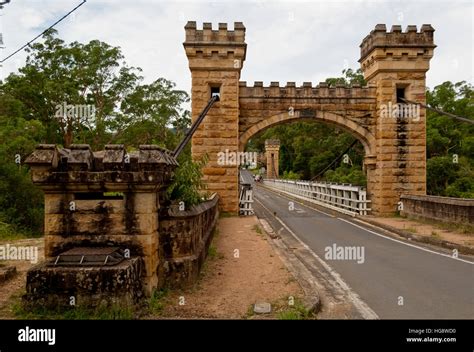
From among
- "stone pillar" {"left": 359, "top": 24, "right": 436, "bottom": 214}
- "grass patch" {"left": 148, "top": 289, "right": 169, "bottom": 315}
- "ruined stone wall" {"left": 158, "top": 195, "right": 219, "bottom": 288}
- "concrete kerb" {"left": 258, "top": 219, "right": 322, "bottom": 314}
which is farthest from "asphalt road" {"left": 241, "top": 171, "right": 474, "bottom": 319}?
"stone pillar" {"left": 359, "top": 24, "right": 436, "bottom": 214}

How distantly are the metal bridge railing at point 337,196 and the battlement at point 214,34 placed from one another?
8.02m

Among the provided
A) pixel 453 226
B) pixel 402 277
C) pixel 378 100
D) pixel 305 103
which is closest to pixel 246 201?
pixel 305 103

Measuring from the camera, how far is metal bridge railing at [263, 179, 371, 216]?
1526 cm

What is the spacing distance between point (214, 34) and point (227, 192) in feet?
20.5

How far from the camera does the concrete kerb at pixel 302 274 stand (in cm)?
441

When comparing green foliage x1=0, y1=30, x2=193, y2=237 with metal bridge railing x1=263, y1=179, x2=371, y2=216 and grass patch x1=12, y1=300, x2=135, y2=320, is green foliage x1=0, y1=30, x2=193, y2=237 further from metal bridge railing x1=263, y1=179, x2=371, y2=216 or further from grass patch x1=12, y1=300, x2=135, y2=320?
grass patch x1=12, y1=300, x2=135, y2=320

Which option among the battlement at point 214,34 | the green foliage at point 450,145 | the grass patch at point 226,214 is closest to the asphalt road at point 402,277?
the grass patch at point 226,214

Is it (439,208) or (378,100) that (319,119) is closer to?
(378,100)

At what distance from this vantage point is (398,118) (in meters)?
14.3

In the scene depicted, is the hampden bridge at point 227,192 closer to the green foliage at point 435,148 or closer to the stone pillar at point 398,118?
the stone pillar at point 398,118

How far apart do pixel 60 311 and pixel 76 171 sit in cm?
151
